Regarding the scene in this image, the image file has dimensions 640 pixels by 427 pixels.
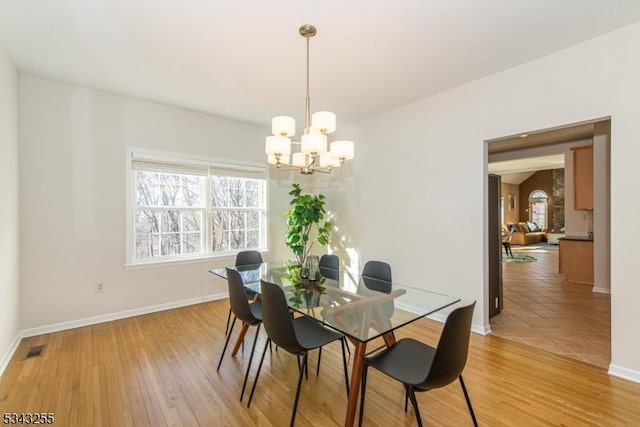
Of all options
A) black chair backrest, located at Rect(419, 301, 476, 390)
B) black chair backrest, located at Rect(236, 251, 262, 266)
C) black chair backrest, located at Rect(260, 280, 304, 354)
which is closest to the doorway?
black chair backrest, located at Rect(419, 301, 476, 390)

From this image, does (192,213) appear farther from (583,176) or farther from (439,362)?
(583,176)

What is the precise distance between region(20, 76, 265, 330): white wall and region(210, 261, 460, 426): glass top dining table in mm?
1661

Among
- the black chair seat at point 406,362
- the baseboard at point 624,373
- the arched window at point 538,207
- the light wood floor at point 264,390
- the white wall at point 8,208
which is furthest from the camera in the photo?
the arched window at point 538,207

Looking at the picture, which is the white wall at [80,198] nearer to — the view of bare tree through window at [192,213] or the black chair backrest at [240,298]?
the view of bare tree through window at [192,213]

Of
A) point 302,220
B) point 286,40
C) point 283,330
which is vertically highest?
point 286,40

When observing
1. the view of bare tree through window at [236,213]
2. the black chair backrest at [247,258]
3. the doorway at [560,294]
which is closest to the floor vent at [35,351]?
the black chair backrest at [247,258]

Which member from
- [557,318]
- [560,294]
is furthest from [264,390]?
[560,294]

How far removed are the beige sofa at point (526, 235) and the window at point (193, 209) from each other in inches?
411

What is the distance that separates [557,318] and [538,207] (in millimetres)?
11316

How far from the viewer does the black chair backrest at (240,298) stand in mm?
2229

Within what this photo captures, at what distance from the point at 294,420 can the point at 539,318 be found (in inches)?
131

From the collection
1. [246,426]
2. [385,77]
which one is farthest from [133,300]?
[385,77]

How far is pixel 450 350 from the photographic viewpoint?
4.64ft

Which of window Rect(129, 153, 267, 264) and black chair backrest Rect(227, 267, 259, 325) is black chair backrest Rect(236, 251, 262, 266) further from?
black chair backrest Rect(227, 267, 259, 325)
